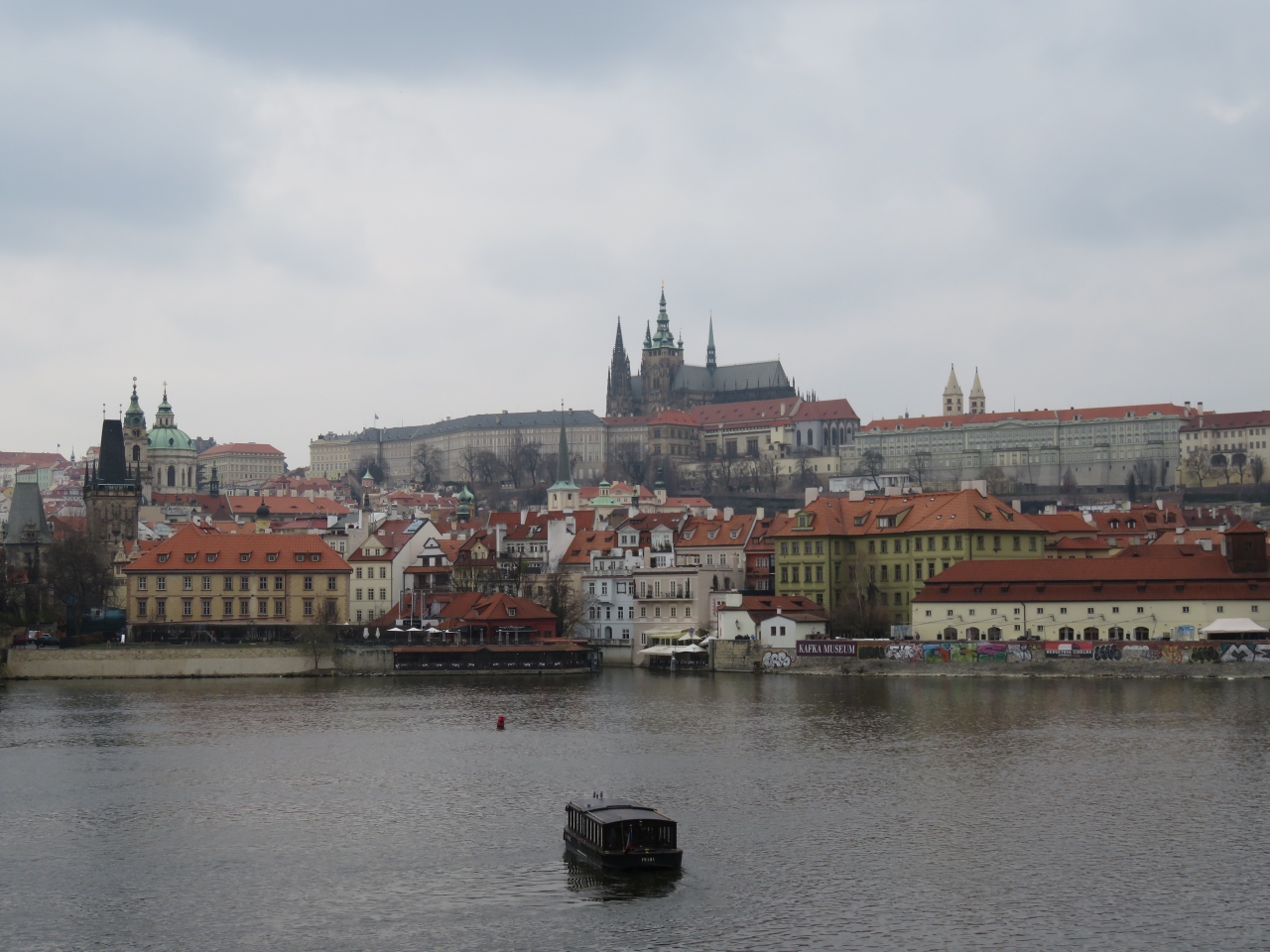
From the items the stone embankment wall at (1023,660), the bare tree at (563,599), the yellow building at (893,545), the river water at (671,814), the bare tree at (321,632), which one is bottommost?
the river water at (671,814)

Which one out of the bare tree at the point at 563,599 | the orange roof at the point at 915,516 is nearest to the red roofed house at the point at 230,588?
the bare tree at the point at 563,599

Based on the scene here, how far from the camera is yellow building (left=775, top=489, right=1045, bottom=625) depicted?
8631 centimetres

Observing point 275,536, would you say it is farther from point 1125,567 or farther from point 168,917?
point 168,917

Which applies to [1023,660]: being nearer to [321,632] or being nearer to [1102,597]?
[1102,597]

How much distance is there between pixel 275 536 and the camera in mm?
95375

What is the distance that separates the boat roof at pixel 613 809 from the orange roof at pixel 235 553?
58.9m

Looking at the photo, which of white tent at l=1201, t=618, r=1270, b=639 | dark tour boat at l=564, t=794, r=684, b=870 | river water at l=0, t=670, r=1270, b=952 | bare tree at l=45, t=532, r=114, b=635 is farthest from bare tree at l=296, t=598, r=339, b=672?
dark tour boat at l=564, t=794, r=684, b=870

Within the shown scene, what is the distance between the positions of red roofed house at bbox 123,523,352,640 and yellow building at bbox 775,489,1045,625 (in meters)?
24.7

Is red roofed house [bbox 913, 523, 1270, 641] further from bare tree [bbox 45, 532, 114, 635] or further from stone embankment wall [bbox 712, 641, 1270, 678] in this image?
bare tree [bbox 45, 532, 114, 635]

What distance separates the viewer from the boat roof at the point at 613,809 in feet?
113

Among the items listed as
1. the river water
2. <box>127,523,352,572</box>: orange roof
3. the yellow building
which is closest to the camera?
the river water

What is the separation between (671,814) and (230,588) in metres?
57.3

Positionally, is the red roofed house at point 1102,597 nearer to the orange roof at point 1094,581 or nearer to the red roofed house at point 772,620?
the orange roof at point 1094,581

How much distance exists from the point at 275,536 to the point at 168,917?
6546cm
